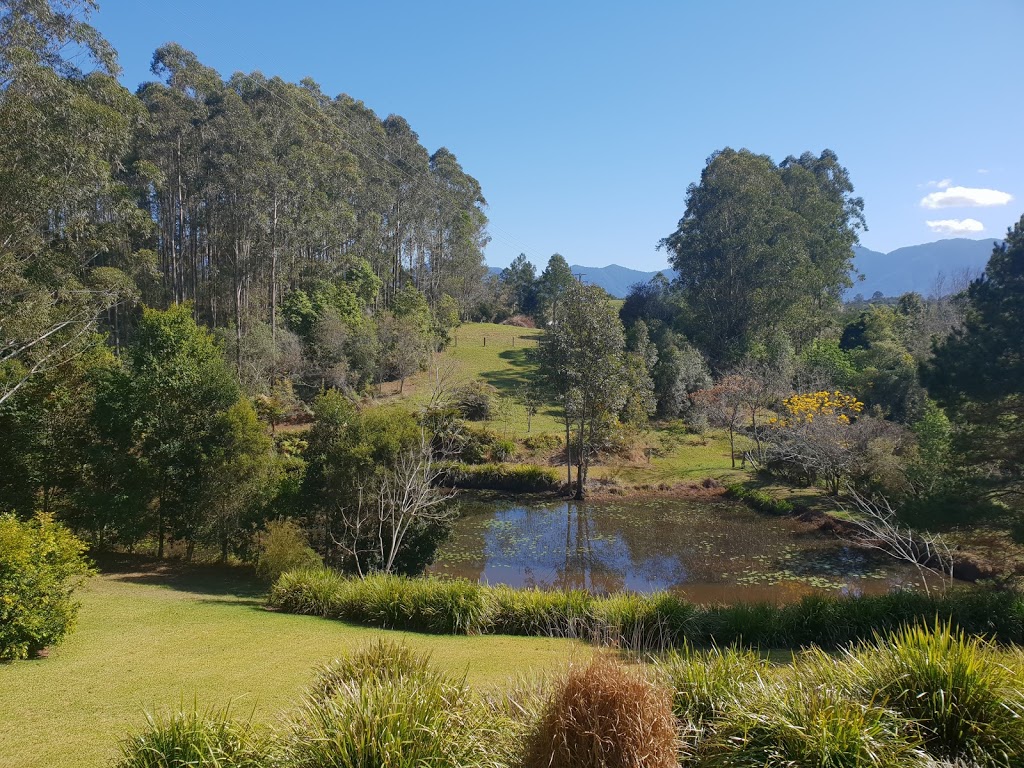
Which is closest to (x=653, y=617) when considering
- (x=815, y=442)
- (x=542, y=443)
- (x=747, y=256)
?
(x=815, y=442)

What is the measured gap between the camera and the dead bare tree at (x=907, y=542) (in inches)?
479

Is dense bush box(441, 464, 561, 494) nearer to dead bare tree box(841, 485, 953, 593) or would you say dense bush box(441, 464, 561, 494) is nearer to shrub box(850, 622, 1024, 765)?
dead bare tree box(841, 485, 953, 593)

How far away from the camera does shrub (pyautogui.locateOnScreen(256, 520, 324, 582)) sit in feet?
45.3

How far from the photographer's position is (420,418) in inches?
802

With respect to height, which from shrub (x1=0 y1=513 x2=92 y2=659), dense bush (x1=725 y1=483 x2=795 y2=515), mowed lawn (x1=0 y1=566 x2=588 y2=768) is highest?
shrub (x1=0 y1=513 x2=92 y2=659)

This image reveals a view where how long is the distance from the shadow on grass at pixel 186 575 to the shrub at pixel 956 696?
1191 centimetres

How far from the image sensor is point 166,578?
49.3 ft

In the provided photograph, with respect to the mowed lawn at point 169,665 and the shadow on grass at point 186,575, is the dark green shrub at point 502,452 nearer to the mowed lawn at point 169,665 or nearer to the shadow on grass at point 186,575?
the shadow on grass at point 186,575

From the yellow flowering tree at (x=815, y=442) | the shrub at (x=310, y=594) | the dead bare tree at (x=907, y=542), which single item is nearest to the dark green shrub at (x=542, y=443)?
the yellow flowering tree at (x=815, y=442)

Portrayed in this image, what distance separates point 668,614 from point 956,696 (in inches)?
237

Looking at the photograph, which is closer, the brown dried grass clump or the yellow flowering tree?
the brown dried grass clump

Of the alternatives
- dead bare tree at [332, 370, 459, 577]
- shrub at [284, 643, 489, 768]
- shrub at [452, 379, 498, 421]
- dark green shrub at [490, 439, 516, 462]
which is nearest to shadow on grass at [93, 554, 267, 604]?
dead bare tree at [332, 370, 459, 577]

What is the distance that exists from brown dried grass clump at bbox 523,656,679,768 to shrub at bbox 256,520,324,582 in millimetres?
11122

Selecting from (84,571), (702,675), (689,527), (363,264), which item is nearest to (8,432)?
(84,571)
